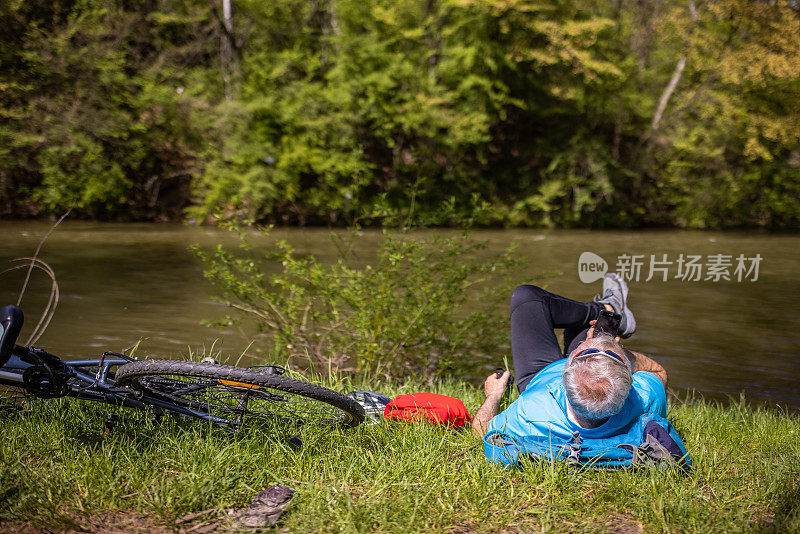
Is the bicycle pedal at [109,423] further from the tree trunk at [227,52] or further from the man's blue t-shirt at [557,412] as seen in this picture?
the tree trunk at [227,52]

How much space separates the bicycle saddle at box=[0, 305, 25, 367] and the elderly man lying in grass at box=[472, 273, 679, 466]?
205 cm

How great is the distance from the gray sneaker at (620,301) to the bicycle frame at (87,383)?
2.20 metres

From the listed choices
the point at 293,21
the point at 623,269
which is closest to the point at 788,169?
the point at 623,269

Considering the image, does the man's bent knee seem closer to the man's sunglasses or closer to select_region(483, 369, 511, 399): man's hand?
select_region(483, 369, 511, 399): man's hand

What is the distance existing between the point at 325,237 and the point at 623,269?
7.10 meters

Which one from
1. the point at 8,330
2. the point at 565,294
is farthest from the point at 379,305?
the point at 565,294

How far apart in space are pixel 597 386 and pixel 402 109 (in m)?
17.5

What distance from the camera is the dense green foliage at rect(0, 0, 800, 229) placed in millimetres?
16984

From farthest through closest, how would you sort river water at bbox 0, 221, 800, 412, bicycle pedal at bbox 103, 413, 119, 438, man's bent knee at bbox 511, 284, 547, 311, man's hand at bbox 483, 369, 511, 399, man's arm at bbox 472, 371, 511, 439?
1. river water at bbox 0, 221, 800, 412
2. man's bent knee at bbox 511, 284, 547, 311
3. man's hand at bbox 483, 369, 511, 399
4. man's arm at bbox 472, 371, 511, 439
5. bicycle pedal at bbox 103, 413, 119, 438

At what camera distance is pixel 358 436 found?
2.96 m

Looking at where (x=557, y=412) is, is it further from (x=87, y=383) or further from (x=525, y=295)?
(x=87, y=383)

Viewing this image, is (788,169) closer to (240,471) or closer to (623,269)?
(623,269)

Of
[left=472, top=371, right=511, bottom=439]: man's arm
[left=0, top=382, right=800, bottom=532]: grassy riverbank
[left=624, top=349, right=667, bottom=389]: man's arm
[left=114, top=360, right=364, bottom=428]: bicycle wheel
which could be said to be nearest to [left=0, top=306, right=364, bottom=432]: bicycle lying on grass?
[left=114, top=360, right=364, bottom=428]: bicycle wheel

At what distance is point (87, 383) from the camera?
270cm
